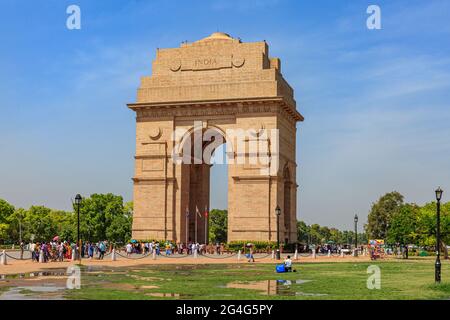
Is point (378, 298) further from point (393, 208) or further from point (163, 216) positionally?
point (393, 208)

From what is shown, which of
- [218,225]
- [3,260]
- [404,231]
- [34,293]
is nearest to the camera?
[34,293]

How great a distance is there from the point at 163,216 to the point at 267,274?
2863 centimetres

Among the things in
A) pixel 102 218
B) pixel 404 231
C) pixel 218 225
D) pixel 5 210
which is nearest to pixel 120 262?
pixel 404 231

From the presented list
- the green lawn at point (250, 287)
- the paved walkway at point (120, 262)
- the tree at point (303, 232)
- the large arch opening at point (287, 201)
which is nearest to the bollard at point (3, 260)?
the paved walkway at point (120, 262)

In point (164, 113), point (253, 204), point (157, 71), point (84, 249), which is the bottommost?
point (84, 249)

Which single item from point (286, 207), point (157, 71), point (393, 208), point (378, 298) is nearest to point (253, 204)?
point (286, 207)

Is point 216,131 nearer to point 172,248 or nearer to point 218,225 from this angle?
point 172,248

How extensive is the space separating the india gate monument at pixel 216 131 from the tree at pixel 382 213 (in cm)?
5609

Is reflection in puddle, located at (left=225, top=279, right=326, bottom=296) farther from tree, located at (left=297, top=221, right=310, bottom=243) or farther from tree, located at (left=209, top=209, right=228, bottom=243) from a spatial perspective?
tree, located at (left=297, top=221, right=310, bottom=243)

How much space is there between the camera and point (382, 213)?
112125 mm

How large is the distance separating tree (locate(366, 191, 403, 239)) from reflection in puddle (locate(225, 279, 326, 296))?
90.0 metres

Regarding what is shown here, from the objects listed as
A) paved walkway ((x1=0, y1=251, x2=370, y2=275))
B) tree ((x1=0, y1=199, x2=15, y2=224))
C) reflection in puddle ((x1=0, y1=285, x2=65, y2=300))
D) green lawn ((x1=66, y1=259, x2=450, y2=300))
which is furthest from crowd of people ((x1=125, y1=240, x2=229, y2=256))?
tree ((x1=0, y1=199, x2=15, y2=224))

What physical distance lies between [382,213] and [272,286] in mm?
93289
